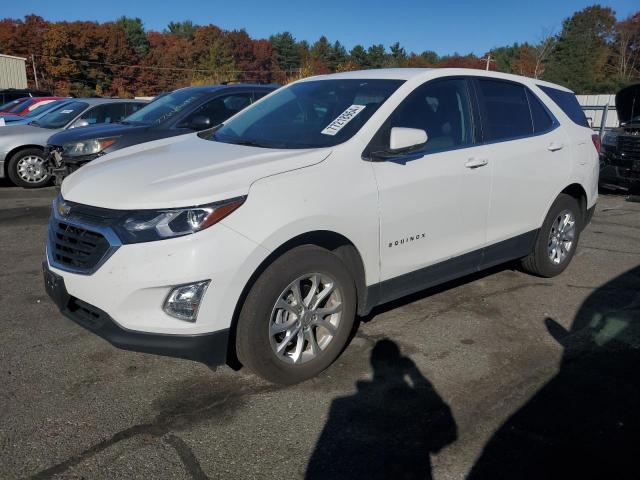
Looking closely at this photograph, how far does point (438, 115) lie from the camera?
3.91m

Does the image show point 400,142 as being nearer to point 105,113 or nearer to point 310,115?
point 310,115

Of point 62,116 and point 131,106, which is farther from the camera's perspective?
point 131,106

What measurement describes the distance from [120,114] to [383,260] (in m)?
8.75

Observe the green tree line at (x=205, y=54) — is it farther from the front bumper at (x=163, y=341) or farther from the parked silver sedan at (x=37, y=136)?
the front bumper at (x=163, y=341)

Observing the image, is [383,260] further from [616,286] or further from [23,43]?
[23,43]

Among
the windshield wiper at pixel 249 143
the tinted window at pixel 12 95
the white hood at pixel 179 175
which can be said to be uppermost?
the tinted window at pixel 12 95

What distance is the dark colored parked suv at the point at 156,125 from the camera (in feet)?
23.8

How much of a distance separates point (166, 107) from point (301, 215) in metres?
5.56

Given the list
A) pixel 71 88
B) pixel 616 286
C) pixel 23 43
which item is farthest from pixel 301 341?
pixel 23 43

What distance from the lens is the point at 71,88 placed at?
7169 cm

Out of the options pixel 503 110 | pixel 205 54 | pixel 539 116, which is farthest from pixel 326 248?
pixel 205 54

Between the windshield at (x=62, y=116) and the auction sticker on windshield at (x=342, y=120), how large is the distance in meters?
8.33

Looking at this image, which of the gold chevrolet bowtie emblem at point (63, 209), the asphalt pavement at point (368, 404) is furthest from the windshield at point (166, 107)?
the gold chevrolet bowtie emblem at point (63, 209)

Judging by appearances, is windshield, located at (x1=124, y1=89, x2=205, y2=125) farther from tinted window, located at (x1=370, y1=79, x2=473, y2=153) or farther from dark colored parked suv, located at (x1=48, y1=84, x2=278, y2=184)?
tinted window, located at (x1=370, y1=79, x2=473, y2=153)
